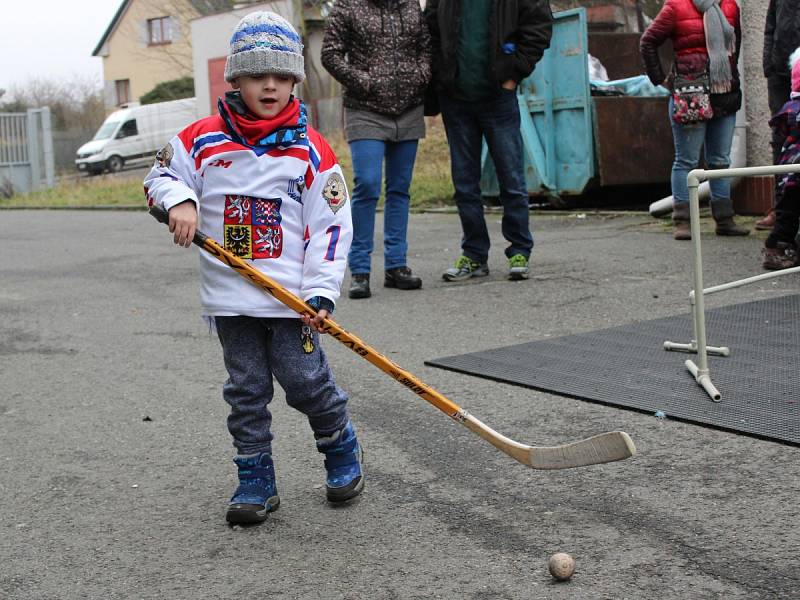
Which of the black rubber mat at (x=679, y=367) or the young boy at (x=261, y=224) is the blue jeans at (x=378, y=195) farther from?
the young boy at (x=261, y=224)

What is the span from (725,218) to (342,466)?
588 cm

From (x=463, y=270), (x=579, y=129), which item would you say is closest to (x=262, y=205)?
(x=463, y=270)

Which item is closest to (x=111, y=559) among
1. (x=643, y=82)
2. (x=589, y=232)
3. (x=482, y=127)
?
(x=482, y=127)

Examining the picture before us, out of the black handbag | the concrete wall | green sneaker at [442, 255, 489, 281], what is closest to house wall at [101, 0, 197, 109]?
the concrete wall

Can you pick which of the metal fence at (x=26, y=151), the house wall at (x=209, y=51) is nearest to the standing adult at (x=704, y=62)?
the metal fence at (x=26, y=151)

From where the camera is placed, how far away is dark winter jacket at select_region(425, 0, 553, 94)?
6.88 m

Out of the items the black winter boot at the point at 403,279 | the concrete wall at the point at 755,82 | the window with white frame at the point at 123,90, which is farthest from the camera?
the window with white frame at the point at 123,90

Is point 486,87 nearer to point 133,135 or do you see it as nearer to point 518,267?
point 518,267

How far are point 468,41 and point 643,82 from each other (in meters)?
5.16

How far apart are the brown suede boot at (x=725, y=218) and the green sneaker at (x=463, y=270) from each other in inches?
84.2

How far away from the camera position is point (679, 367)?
4750mm

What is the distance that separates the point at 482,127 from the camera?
721 cm

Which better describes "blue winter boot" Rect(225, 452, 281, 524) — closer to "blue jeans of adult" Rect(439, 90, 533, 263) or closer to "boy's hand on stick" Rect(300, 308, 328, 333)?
"boy's hand on stick" Rect(300, 308, 328, 333)

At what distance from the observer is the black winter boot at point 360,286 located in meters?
7.01
